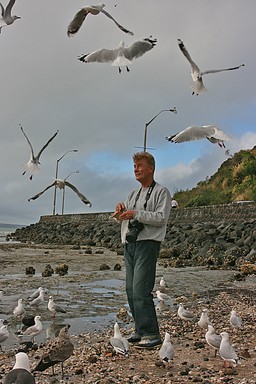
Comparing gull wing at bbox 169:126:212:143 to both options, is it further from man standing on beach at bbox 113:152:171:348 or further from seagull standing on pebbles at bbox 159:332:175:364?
seagull standing on pebbles at bbox 159:332:175:364

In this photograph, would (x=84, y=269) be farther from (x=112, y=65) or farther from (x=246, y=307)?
(x=246, y=307)

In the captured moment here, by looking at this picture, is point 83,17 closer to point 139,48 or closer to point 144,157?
point 139,48

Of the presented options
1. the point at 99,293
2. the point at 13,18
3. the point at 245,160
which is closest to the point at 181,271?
the point at 99,293

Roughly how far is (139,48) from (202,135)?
2686mm

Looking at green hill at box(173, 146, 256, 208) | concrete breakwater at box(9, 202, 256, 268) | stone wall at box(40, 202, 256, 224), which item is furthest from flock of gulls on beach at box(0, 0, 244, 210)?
green hill at box(173, 146, 256, 208)

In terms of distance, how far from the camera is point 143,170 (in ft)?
18.3

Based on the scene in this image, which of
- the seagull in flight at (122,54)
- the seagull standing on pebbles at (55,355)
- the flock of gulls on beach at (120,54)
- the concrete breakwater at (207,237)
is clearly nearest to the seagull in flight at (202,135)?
the flock of gulls on beach at (120,54)

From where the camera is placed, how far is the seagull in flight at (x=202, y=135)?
9.16 meters

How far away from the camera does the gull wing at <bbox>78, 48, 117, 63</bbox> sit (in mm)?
11039

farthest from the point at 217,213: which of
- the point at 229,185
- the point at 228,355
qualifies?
the point at 228,355

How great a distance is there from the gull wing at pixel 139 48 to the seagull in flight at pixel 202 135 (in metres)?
2.36

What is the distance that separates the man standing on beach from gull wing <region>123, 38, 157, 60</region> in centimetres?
579

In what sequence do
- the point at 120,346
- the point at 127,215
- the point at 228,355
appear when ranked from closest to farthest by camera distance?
the point at 228,355
the point at 120,346
the point at 127,215

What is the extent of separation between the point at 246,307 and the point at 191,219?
1927 centimetres
